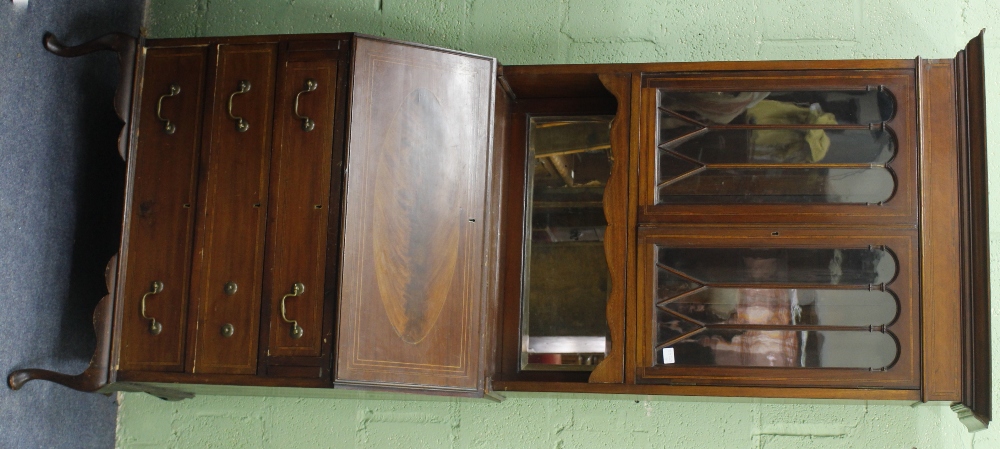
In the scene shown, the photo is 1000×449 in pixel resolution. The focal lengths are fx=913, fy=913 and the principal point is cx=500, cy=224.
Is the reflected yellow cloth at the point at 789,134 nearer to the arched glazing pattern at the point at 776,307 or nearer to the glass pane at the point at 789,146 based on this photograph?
the glass pane at the point at 789,146

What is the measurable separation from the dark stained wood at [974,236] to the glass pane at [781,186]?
21 cm

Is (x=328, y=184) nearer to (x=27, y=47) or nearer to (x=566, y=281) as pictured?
(x=566, y=281)

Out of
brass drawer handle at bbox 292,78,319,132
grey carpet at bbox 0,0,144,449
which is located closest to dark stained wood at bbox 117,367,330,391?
grey carpet at bbox 0,0,144,449

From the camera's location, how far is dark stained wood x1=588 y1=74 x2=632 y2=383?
8.46 feet

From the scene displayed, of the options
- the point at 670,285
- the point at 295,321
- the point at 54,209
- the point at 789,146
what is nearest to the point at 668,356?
the point at 670,285

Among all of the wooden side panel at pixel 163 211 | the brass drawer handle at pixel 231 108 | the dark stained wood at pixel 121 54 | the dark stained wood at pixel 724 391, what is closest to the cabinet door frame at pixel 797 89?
the dark stained wood at pixel 724 391

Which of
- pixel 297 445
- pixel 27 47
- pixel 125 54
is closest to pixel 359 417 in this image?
pixel 297 445

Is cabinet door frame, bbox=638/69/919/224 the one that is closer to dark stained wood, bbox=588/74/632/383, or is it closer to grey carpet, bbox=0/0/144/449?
dark stained wood, bbox=588/74/632/383

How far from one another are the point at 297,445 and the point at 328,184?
1022 mm

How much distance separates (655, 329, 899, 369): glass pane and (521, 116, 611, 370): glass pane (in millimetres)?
329

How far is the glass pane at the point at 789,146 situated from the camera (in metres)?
2.59

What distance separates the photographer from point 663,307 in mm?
2600

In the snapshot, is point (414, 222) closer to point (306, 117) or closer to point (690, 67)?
point (306, 117)

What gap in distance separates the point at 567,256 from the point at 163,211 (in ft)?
4.01
